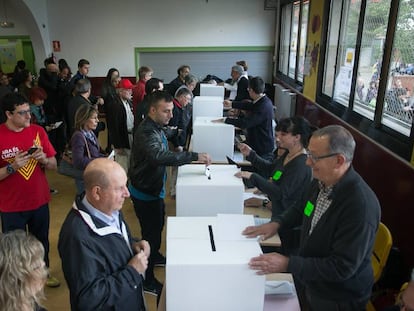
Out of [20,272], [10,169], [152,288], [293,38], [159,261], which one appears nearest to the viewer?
[20,272]

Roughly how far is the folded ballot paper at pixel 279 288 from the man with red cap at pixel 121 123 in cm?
305

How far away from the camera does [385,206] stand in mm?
2760

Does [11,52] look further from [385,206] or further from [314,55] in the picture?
[385,206]

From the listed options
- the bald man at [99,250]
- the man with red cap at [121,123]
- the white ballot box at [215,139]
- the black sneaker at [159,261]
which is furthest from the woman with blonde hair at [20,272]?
the man with red cap at [121,123]

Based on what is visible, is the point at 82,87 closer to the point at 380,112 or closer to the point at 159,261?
the point at 159,261

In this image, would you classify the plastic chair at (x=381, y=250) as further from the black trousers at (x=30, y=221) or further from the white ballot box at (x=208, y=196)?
the black trousers at (x=30, y=221)

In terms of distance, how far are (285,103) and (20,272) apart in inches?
232

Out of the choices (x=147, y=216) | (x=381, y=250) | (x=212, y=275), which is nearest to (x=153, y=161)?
(x=147, y=216)

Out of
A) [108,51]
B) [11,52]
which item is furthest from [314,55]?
[11,52]

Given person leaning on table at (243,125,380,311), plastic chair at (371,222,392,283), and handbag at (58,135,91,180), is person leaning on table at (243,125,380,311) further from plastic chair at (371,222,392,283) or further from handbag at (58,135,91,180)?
handbag at (58,135,91,180)

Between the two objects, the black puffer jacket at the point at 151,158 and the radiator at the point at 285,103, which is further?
the radiator at the point at 285,103

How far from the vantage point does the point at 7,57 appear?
930 centimetres

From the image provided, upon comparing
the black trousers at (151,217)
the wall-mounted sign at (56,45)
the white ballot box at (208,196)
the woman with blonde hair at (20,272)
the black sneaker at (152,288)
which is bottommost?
the black sneaker at (152,288)

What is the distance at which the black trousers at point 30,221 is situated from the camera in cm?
254
